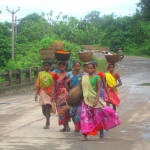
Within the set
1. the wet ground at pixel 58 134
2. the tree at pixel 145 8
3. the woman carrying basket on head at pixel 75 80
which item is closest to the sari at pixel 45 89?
the wet ground at pixel 58 134

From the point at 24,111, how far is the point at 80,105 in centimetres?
500

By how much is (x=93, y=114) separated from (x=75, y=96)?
506 mm

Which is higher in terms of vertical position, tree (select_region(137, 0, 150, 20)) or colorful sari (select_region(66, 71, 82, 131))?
tree (select_region(137, 0, 150, 20))

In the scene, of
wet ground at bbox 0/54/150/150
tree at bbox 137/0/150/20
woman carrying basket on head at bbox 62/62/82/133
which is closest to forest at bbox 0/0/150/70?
tree at bbox 137/0/150/20

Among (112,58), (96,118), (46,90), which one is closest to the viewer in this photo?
(96,118)

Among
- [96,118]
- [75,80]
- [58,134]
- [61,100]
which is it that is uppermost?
[75,80]

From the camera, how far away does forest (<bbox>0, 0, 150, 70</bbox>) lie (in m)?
33.9

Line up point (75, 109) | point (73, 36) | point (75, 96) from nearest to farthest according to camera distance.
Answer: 1. point (75, 96)
2. point (75, 109)
3. point (73, 36)

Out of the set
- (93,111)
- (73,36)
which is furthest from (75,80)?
(73,36)

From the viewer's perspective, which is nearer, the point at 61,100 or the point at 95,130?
the point at 95,130

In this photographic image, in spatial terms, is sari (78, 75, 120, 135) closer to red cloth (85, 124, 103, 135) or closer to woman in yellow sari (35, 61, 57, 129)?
red cloth (85, 124, 103, 135)

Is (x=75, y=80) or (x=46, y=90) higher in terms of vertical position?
(x=75, y=80)

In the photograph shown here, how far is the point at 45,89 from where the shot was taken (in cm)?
1011

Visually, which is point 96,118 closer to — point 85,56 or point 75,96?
point 75,96
